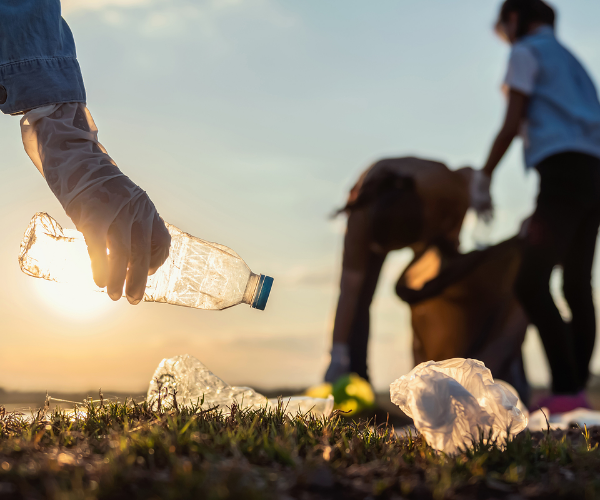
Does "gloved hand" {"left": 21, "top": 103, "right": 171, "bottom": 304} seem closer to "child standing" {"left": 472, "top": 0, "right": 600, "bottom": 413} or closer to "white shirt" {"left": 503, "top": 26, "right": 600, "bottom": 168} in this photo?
"child standing" {"left": 472, "top": 0, "right": 600, "bottom": 413}

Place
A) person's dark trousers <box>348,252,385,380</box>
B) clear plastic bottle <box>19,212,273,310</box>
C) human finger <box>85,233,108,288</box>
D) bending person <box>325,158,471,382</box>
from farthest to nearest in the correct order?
person's dark trousers <box>348,252,385,380</box>
bending person <box>325,158,471,382</box>
clear plastic bottle <box>19,212,273,310</box>
human finger <box>85,233,108,288</box>

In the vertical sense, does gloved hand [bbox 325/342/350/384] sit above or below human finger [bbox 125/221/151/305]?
below

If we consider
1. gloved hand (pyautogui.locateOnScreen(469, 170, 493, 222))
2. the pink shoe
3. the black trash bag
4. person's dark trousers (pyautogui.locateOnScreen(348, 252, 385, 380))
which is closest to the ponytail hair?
gloved hand (pyautogui.locateOnScreen(469, 170, 493, 222))

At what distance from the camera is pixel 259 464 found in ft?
4.90

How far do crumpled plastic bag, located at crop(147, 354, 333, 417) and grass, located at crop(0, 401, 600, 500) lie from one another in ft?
1.51

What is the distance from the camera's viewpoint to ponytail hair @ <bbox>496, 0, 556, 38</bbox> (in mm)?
5297

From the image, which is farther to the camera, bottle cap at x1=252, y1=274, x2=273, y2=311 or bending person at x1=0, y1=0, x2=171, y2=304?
bottle cap at x1=252, y1=274, x2=273, y2=311

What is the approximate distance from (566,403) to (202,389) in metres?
3.68

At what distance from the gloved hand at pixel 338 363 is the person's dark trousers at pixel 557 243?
7.37ft

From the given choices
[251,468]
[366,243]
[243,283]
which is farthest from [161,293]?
[366,243]

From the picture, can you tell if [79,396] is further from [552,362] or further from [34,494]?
[552,362]

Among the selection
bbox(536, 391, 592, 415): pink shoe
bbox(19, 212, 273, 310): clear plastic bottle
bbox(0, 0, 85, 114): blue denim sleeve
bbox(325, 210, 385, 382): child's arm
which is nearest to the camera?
bbox(0, 0, 85, 114): blue denim sleeve

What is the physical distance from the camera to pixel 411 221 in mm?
5938

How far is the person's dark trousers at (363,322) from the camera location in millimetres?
6348
